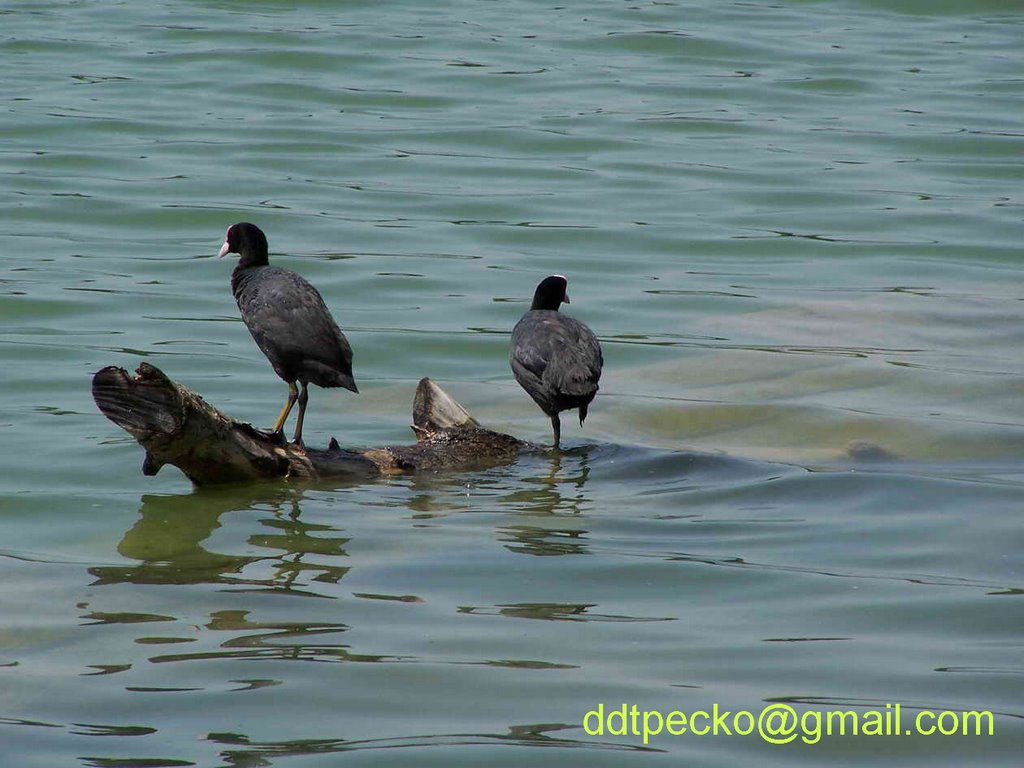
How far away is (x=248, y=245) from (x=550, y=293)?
6.01 ft

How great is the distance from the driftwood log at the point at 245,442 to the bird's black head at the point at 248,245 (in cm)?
144

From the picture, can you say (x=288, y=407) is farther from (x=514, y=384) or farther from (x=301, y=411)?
(x=514, y=384)

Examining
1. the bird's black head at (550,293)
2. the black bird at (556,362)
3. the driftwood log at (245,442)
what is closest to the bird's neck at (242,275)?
the driftwood log at (245,442)

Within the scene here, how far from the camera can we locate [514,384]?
10875 mm

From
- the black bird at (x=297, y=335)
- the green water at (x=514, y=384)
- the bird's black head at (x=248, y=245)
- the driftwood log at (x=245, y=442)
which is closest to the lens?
the green water at (x=514, y=384)

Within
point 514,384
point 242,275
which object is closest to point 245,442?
point 242,275

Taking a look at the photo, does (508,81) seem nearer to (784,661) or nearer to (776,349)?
(776,349)

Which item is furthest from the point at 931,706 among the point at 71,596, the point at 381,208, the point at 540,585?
the point at 381,208

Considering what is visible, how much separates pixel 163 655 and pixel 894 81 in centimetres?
1711

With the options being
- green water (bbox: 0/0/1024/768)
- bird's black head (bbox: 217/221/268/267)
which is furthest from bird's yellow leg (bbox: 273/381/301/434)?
bird's black head (bbox: 217/221/268/267)

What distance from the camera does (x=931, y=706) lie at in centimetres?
537

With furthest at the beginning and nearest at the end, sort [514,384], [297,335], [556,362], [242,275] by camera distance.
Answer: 1. [514,384]
2. [242,275]
3. [556,362]
4. [297,335]

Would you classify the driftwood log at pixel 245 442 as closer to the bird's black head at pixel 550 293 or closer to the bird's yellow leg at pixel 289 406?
the bird's yellow leg at pixel 289 406

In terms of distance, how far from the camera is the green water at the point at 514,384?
18.4ft
